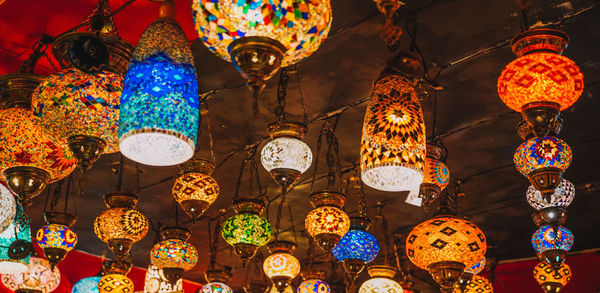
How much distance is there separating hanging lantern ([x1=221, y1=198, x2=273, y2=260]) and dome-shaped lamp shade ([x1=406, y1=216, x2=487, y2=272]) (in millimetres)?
946

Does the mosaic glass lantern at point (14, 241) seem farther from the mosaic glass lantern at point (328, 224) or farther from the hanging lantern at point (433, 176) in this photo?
the hanging lantern at point (433, 176)

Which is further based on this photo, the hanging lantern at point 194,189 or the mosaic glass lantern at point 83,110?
the hanging lantern at point 194,189

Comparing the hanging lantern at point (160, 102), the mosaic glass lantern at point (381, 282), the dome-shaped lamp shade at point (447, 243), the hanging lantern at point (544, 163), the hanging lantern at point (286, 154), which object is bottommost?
the hanging lantern at point (160, 102)

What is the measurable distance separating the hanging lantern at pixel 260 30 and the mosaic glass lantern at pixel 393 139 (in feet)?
2.30

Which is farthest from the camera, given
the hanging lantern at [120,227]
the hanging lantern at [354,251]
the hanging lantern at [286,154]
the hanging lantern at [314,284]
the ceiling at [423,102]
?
the hanging lantern at [314,284]

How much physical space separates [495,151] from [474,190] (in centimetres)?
86

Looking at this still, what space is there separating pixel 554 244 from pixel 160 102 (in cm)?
312

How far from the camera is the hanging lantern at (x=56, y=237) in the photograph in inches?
160

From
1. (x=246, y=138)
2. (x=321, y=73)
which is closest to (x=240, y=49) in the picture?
(x=321, y=73)

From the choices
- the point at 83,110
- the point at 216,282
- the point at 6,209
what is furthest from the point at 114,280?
the point at 83,110

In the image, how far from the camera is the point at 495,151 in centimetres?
542

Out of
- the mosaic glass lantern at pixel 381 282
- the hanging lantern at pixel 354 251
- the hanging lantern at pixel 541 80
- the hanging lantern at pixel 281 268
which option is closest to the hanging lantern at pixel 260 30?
the hanging lantern at pixel 541 80

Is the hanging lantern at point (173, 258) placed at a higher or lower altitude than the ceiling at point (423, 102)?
lower

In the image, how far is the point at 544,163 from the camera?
2883 millimetres
